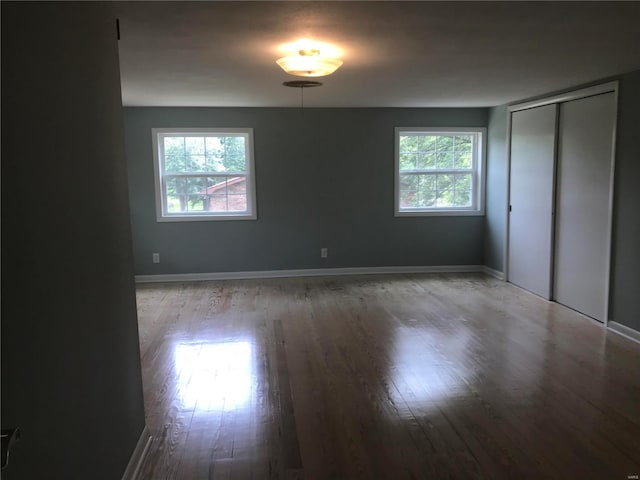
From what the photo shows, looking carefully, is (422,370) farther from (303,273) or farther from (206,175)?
(206,175)

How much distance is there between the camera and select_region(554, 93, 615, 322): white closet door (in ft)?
14.2

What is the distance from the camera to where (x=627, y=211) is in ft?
13.3

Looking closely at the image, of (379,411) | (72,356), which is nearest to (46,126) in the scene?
(72,356)

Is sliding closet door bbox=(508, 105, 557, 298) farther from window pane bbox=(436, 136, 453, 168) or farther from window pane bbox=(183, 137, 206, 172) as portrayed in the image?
window pane bbox=(183, 137, 206, 172)

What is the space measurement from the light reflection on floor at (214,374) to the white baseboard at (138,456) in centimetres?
42

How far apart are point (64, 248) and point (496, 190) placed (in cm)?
583

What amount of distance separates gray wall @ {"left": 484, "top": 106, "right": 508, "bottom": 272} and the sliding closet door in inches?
7.9

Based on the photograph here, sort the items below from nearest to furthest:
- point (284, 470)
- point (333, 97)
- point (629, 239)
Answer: point (284, 470), point (629, 239), point (333, 97)

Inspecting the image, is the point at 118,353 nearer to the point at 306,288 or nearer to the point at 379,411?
the point at 379,411

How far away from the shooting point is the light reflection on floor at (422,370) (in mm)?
2991

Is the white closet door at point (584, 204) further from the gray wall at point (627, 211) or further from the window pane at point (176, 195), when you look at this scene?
the window pane at point (176, 195)

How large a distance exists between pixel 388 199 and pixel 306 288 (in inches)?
68.4

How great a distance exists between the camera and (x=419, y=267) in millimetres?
6750

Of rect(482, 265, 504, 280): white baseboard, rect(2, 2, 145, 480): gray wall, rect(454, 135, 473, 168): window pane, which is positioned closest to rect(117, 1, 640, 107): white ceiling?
rect(2, 2, 145, 480): gray wall
